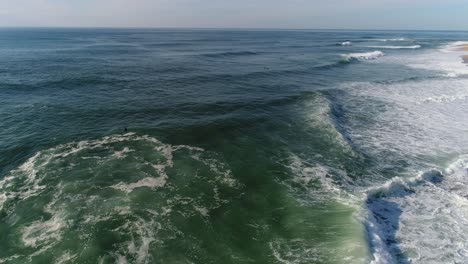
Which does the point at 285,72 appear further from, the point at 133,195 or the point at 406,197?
the point at 133,195

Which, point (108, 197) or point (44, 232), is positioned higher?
point (108, 197)

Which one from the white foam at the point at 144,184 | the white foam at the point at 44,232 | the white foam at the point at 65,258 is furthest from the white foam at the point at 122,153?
the white foam at the point at 65,258

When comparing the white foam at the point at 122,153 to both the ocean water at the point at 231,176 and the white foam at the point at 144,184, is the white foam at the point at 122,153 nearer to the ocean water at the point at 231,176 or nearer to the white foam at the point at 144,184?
the ocean water at the point at 231,176

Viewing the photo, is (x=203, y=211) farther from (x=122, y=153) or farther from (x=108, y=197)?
(x=122, y=153)

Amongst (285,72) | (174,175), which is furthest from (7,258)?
(285,72)

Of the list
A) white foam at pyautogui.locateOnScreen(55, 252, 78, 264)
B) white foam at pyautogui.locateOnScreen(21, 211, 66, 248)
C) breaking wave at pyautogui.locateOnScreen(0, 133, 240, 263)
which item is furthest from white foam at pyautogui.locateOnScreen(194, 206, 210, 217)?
white foam at pyautogui.locateOnScreen(21, 211, 66, 248)

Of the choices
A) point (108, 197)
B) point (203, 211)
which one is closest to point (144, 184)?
point (108, 197)

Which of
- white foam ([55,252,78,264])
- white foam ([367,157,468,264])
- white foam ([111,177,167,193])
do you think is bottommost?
white foam ([55,252,78,264])

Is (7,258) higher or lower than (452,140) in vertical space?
lower

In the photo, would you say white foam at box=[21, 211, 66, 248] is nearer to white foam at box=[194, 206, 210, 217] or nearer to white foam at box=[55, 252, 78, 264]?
white foam at box=[55, 252, 78, 264]
